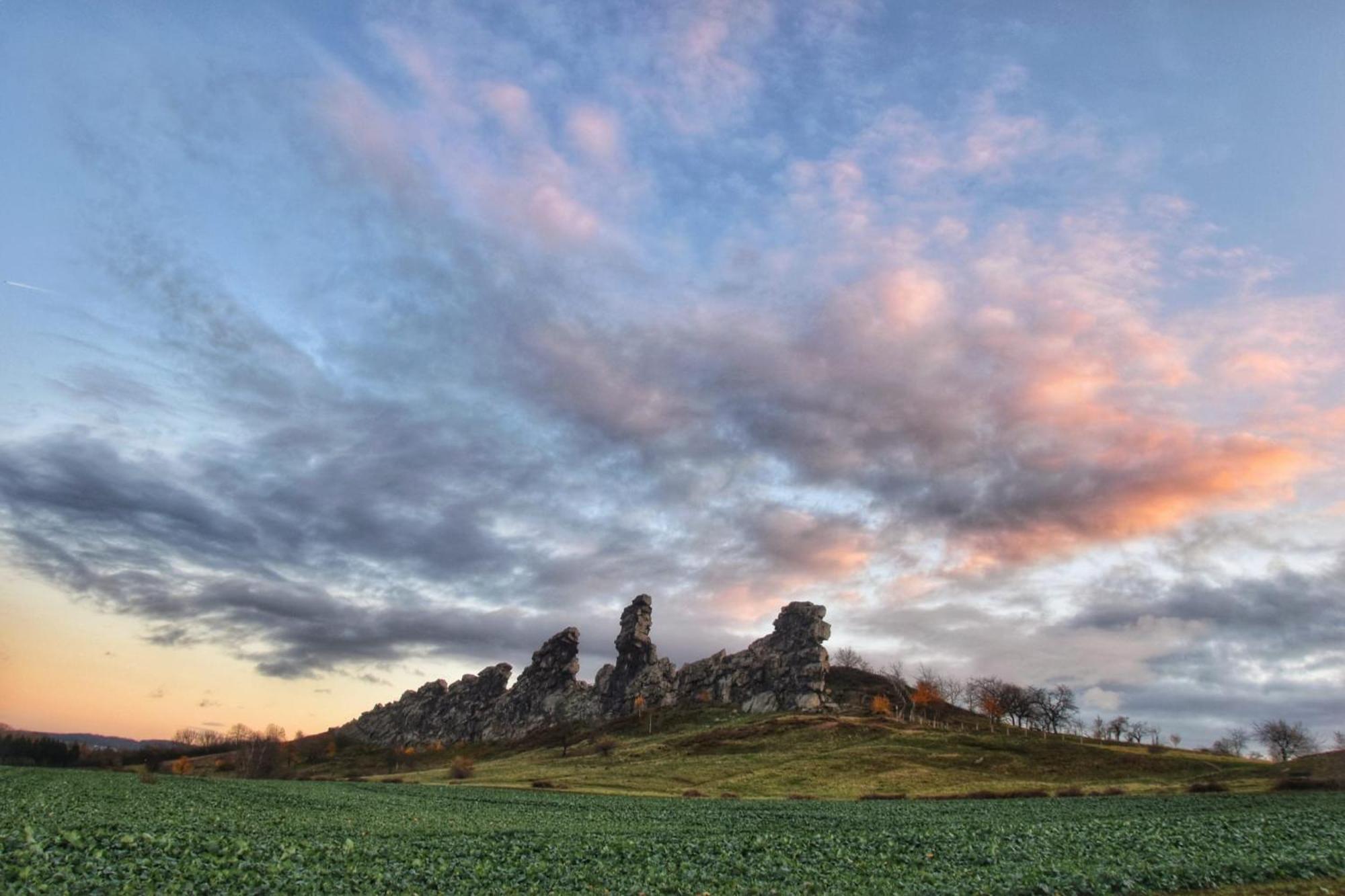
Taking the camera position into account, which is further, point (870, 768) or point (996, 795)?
point (870, 768)

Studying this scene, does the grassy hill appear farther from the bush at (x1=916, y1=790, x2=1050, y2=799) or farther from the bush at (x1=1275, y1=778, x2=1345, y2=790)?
the bush at (x1=1275, y1=778, x2=1345, y2=790)

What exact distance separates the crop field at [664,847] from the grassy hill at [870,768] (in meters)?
33.1

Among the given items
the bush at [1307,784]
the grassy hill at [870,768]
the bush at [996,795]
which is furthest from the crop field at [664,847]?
the grassy hill at [870,768]

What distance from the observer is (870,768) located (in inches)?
4887

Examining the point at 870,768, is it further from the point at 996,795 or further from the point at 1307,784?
the point at 1307,784

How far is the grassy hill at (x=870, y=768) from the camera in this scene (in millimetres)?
104312

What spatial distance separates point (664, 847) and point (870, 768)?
93.9 metres

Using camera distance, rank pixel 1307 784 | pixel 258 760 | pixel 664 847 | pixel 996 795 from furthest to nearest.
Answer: pixel 258 760, pixel 996 795, pixel 1307 784, pixel 664 847

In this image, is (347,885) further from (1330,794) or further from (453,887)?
(1330,794)

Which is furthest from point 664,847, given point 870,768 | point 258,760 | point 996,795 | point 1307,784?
point 258,760

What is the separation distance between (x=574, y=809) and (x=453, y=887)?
49611 millimetres

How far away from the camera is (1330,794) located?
7538 cm

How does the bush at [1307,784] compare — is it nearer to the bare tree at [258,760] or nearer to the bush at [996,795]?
the bush at [996,795]

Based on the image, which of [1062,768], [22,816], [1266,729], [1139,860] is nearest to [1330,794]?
[1062,768]
